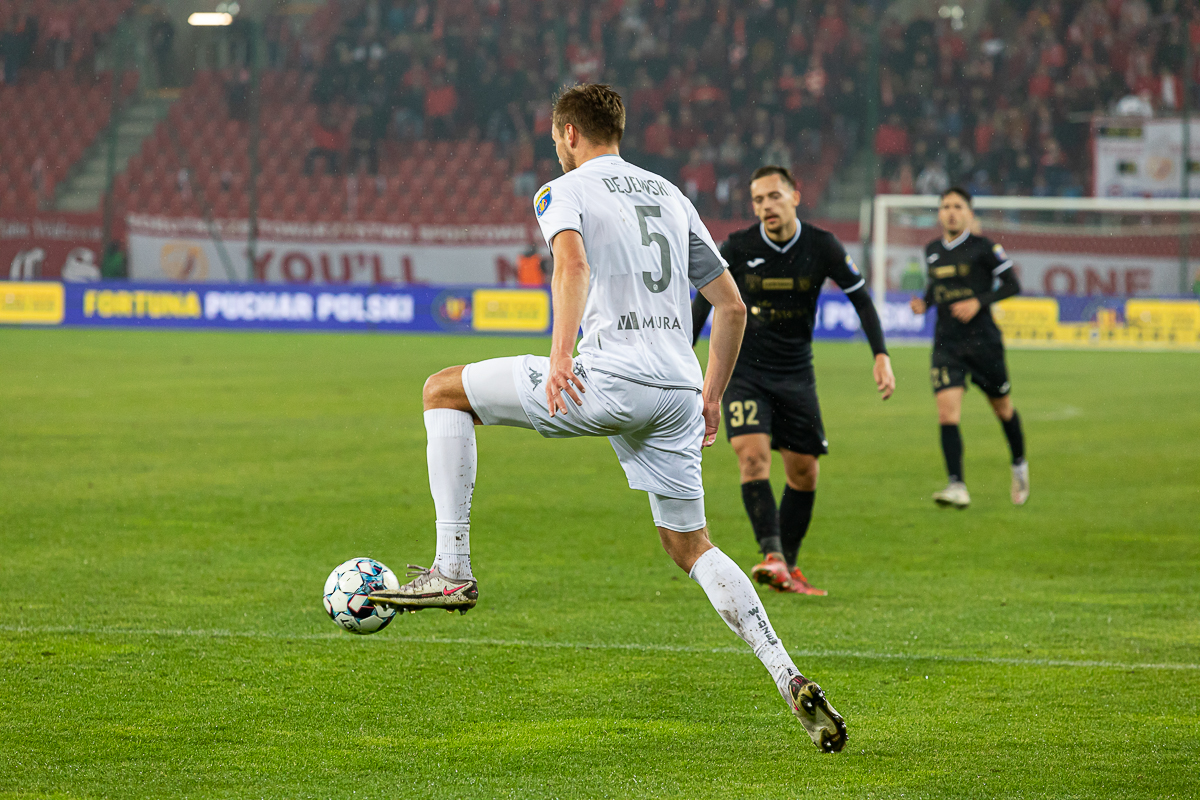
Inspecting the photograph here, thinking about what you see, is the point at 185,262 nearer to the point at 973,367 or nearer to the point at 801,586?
the point at 973,367

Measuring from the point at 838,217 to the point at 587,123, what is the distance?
80.9 feet

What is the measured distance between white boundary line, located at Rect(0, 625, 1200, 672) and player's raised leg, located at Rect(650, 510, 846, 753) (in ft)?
3.60

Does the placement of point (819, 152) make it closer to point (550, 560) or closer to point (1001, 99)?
point (1001, 99)

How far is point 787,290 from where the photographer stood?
6.67 meters

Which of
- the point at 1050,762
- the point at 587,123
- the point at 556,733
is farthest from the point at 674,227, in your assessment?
the point at 1050,762

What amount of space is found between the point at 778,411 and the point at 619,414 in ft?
9.01

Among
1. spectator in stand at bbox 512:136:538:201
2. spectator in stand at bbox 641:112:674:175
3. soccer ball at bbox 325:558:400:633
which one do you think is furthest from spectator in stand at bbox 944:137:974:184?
soccer ball at bbox 325:558:400:633

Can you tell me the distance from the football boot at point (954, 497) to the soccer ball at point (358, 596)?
539 cm

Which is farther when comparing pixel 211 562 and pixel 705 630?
pixel 211 562

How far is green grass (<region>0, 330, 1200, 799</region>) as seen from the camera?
3.86 meters

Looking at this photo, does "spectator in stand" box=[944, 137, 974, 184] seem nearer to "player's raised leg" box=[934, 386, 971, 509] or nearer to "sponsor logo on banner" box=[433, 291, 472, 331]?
"sponsor logo on banner" box=[433, 291, 472, 331]

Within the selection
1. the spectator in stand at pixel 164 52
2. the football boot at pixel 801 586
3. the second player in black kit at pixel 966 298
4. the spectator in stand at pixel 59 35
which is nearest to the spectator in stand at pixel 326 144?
the spectator in stand at pixel 164 52

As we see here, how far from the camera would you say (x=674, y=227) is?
4.12m

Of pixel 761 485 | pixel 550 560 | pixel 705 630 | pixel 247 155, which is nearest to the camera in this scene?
pixel 705 630
